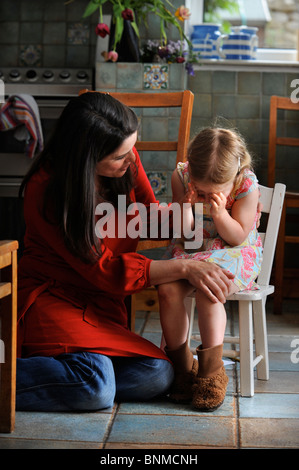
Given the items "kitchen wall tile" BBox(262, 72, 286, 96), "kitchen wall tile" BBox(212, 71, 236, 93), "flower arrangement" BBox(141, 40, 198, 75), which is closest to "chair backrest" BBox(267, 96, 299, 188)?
"kitchen wall tile" BBox(262, 72, 286, 96)

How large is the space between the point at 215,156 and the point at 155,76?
1.44m

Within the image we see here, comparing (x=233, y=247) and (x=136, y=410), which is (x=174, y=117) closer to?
(x=233, y=247)

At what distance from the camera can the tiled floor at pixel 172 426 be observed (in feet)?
5.39

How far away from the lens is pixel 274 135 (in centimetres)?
348

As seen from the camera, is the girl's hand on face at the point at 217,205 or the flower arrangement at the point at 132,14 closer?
the girl's hand on face at the point at 217,205

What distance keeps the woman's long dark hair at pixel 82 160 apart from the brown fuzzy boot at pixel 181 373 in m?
0.39

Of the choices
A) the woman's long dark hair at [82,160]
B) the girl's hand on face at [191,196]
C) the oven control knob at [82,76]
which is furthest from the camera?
the oven control knob at [82,76]

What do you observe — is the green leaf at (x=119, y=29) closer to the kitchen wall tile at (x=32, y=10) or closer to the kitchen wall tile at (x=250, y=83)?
the kitchen wall tile at (x=250, y=83)

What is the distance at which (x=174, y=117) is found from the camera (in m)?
3.33

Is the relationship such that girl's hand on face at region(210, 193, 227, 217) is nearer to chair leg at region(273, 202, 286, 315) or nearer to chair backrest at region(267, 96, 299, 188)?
chair leg at region(273, 202, 286, 315)

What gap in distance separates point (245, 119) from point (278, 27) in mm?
947

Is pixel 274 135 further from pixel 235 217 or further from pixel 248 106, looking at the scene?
pixel 235 217

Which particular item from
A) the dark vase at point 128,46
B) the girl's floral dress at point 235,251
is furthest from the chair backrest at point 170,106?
the dark vase at point 128,46
